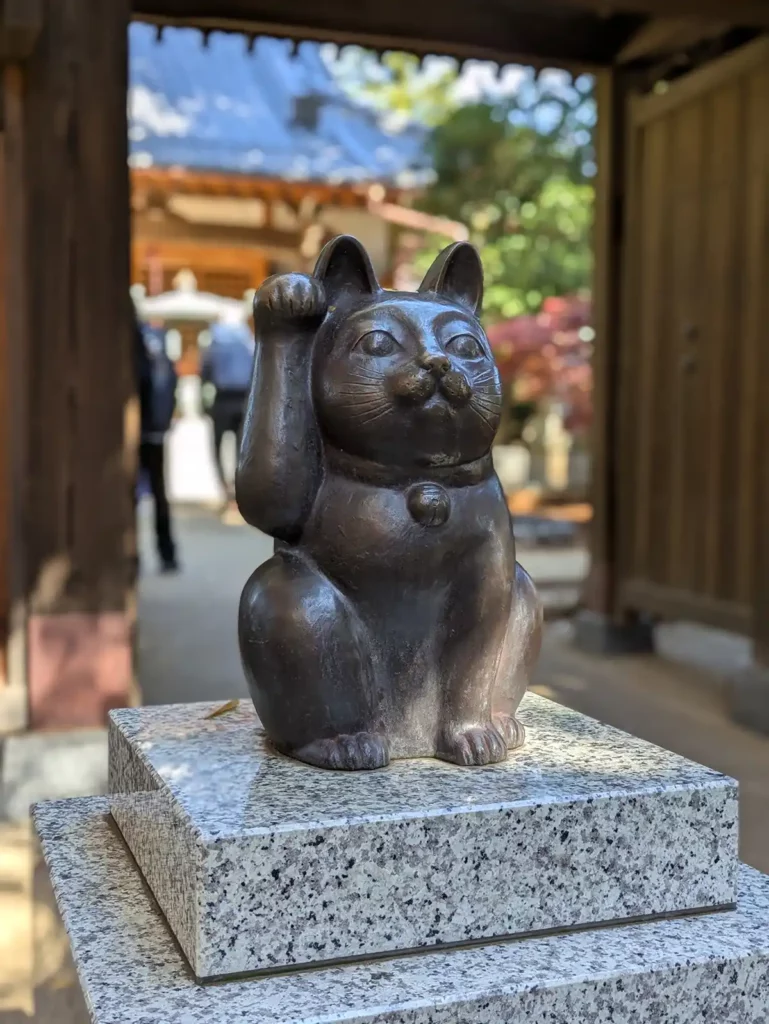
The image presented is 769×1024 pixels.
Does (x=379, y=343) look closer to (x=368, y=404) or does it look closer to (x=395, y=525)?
(x=368, y=404)

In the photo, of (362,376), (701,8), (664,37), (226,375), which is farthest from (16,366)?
(226,375)

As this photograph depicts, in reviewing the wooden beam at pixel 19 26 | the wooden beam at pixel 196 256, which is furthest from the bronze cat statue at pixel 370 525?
the wooden beam at pixel 196 256

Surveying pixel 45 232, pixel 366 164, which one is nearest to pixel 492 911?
pixel 45 232

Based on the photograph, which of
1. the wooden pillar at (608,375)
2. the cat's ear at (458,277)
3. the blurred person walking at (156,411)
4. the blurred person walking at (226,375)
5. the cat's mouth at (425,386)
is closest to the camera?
the cat's mouth at (425,386)

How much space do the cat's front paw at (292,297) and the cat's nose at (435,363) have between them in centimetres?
22

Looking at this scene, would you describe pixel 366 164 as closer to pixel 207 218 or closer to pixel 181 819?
pixel 207 218

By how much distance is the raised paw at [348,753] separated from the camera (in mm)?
1872

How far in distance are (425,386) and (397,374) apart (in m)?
0.05

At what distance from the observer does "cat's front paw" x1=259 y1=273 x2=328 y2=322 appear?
75.0 inches

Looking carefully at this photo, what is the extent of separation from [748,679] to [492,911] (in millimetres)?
2953

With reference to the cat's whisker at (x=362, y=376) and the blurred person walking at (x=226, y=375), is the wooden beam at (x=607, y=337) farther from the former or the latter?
the cat's whisker at (x=362, y=376)

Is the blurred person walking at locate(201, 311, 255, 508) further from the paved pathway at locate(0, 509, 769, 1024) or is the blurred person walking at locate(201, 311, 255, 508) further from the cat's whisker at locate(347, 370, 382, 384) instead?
the cat's whisker at locate(347, 370, 382, 384)

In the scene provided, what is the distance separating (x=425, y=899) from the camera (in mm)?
1688

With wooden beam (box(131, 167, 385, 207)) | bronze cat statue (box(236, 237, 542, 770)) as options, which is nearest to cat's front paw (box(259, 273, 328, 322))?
bronze cat statue (box(236, 237, 542, 770))
